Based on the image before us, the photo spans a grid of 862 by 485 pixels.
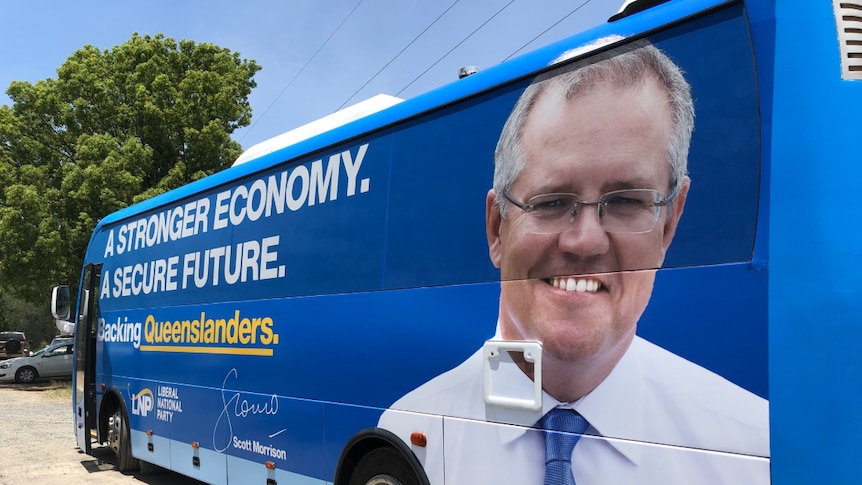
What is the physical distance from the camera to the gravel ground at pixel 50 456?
29.3 ft

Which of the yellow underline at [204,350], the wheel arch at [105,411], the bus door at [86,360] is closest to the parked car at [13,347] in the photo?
the bus door at [86,360]

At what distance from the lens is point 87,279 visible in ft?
33.5

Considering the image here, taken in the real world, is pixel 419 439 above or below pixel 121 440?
above

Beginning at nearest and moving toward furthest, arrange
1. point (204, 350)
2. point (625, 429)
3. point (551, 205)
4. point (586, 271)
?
point (625, 429), point (586, 271), point (551, 205), point (204, 350)

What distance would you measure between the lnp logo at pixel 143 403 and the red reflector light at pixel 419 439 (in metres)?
4.95

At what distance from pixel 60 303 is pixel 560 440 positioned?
9815 mm

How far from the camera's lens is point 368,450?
195 inches

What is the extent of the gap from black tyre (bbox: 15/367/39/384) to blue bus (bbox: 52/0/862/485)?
76.1 feet

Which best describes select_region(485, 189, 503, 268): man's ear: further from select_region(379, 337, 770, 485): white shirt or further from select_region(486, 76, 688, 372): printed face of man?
select_region(379, 337, 770, 485): white shirt

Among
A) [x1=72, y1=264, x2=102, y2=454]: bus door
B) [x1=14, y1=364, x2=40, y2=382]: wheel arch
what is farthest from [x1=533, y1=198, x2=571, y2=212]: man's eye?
[x1=14, y1=364, x2=40, y2=382]: wheel arch

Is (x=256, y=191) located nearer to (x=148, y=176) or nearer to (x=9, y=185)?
(x=148, y=176)

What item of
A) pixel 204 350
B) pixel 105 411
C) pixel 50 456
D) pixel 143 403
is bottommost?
pixel 50 456
